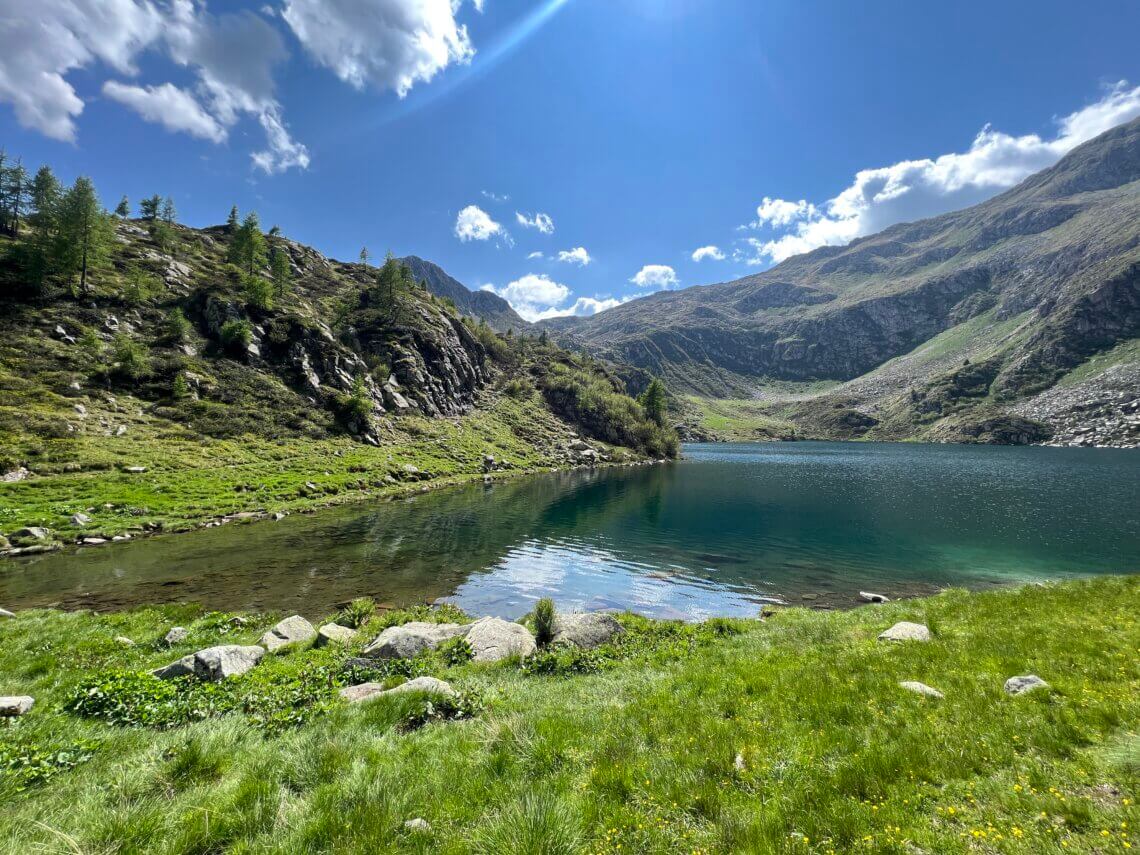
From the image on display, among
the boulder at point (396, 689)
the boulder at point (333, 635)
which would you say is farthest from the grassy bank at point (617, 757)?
the boulder at point (333, 635)

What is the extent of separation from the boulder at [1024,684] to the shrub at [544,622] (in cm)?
1351

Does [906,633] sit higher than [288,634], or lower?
higher

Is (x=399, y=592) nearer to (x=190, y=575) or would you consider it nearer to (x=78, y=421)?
(x=190, y=575)

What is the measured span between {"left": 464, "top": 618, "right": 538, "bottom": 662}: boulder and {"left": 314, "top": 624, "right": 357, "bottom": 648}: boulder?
482cm

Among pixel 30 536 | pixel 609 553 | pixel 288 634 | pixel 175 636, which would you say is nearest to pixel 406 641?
pixel 288 634

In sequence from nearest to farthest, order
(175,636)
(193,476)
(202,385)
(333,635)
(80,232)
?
1. (175,636)
2. (333,635)
3. (193,476)
4. (202,385)
5. (80,232)

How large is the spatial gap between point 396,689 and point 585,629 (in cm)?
878

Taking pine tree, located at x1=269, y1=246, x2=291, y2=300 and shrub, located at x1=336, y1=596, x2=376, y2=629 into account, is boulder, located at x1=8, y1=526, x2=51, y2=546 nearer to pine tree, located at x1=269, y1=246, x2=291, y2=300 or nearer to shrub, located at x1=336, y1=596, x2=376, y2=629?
shrub, located at x1=336, y1=596, x2=376, y2=629

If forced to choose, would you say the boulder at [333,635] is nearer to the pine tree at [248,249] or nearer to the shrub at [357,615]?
the shrub at [357,615]

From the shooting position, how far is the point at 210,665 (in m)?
12.7

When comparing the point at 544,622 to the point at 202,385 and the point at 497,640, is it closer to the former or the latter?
the point at 497,640

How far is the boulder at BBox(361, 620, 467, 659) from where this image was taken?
15.5 meters

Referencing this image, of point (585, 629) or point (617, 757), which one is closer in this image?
point (617, 757)

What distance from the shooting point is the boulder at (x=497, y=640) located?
16.0m
